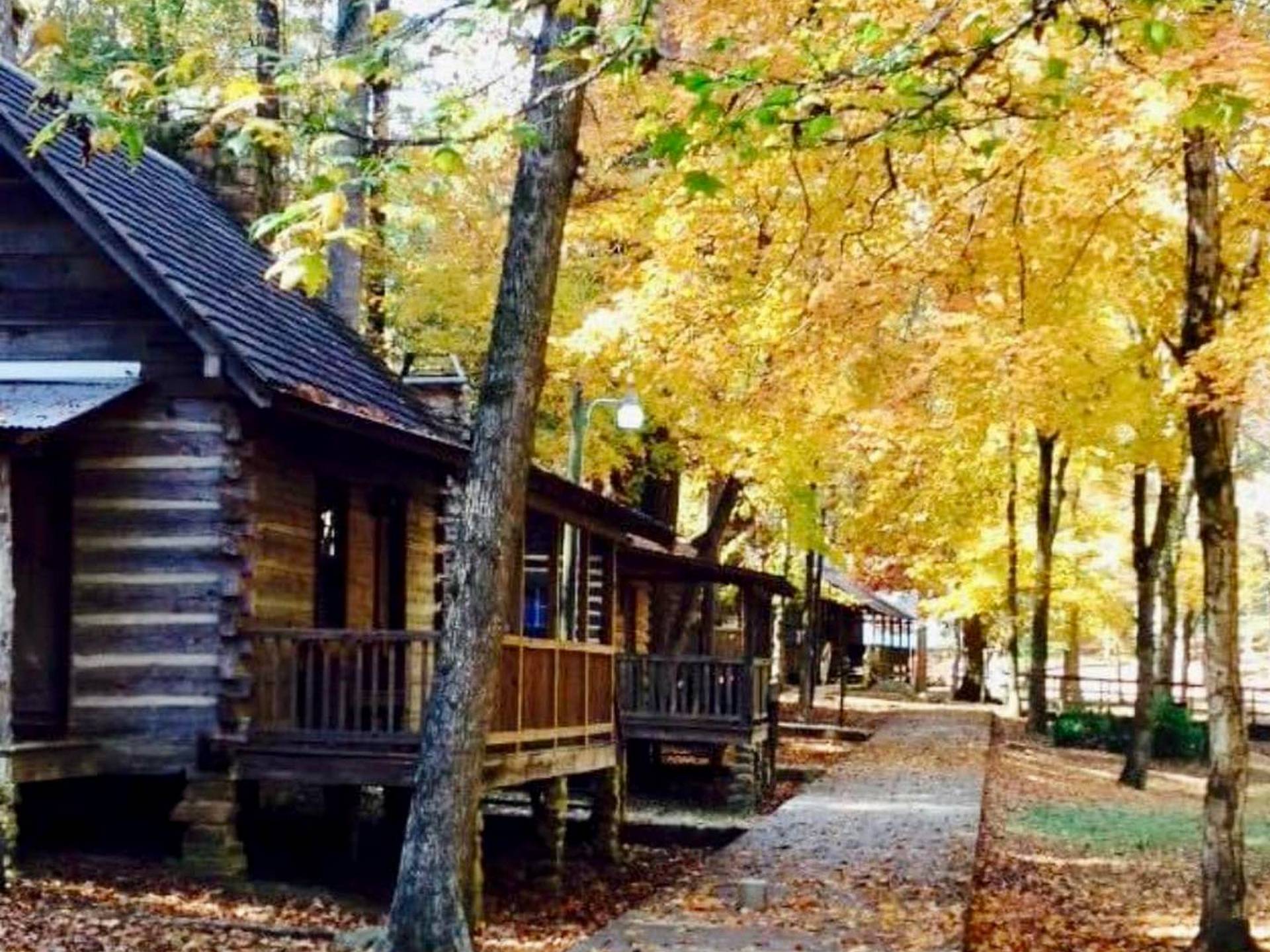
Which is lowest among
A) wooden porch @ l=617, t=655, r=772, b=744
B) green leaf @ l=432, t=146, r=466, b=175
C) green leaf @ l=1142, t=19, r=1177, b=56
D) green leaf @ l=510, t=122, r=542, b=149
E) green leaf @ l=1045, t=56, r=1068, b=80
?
wooden porch @ l=617, t=655, r=772, b=744

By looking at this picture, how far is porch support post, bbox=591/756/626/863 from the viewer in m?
19.0

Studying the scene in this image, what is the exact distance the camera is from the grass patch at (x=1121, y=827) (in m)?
19.6

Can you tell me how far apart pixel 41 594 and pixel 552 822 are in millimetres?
5921

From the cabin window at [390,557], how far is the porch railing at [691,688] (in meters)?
4.95

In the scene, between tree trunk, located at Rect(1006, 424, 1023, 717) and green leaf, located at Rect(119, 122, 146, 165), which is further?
tree trunk, located at Rect(1006, 424, 1023, 717)

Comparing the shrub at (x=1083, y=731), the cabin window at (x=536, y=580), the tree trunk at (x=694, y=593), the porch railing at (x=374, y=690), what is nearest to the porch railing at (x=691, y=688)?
the cabin window at (x=536, y=580)

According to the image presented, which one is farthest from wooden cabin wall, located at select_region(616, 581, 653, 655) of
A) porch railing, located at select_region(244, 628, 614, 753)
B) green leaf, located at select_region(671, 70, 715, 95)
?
green leaf, located at select_region(671, 70, 715, 95)

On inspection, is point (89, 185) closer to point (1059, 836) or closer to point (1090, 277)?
point (1090, 277)

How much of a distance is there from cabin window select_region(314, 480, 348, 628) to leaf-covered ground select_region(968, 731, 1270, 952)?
724 cm

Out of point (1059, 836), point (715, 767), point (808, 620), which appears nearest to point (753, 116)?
point (1059, 836)

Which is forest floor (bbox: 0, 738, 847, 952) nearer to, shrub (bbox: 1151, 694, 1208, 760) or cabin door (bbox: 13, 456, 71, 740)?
cabin door (bbox: 13, 456, 71, 740)

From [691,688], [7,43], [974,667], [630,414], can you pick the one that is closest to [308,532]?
[630,414]

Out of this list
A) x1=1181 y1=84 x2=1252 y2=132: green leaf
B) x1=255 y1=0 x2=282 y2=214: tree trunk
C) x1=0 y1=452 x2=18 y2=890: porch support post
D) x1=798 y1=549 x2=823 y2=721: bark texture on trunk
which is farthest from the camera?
x1=798 y1=549 x2=823 y2=721: bark texture on trunk

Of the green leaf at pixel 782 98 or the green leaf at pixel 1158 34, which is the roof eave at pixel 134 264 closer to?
the green leaf at pixel 782 98
